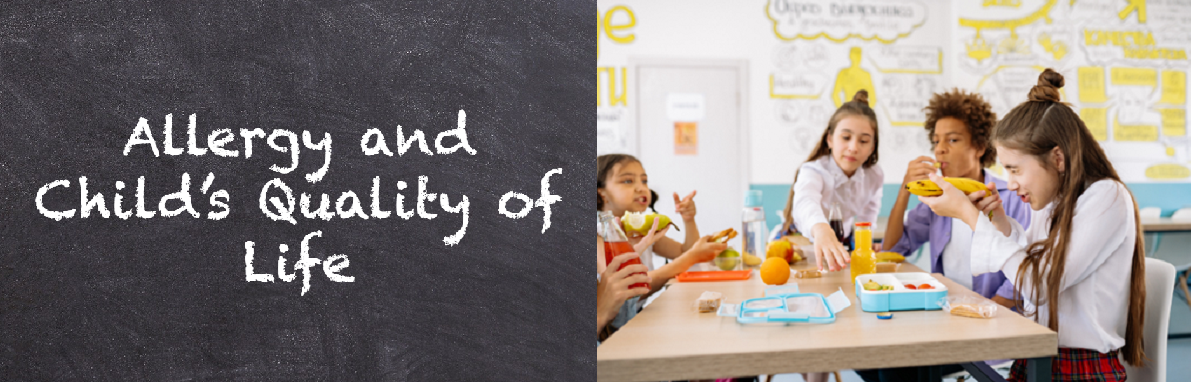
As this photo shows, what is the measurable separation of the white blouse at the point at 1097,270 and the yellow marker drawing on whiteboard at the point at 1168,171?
394 centimetres

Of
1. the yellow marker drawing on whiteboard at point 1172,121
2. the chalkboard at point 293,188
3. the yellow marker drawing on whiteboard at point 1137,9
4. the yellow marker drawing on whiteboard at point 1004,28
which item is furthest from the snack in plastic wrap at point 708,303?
the yellow marker drawing on whiteboard at point 1172,121

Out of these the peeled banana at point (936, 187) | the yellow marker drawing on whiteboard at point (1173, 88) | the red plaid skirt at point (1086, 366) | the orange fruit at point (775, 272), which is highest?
the yellow marker drawing on whiteboard at point (1173, 88)

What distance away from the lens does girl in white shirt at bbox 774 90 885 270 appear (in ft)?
7.52

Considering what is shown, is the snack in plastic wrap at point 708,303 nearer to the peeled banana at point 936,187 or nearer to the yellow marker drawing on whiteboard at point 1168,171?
the peeled banana at point 936,187

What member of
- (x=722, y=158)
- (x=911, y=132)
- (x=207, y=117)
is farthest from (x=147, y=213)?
(x=911, y=132)

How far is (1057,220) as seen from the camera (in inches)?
58.1

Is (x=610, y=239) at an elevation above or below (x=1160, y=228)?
above

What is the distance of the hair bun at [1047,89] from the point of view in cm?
159

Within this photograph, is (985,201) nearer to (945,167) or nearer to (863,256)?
(863,256)

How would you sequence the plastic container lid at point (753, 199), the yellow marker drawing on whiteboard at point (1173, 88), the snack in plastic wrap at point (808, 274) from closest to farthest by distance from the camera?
the snack in plastic wrap at point (808, 274), the plastic container lid at point (753, 199), the yellow marker drawing on whiteboard at point (1173, 88)

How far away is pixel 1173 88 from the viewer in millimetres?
4352

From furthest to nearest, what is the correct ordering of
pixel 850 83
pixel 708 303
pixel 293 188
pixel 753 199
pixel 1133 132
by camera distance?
pixel 1133 132 → pixel 850 83 → pixel 753 199 → pixel 708 303 → pixel 293 188

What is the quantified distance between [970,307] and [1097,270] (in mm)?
509

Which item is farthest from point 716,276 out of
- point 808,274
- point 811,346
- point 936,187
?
point 811,346
